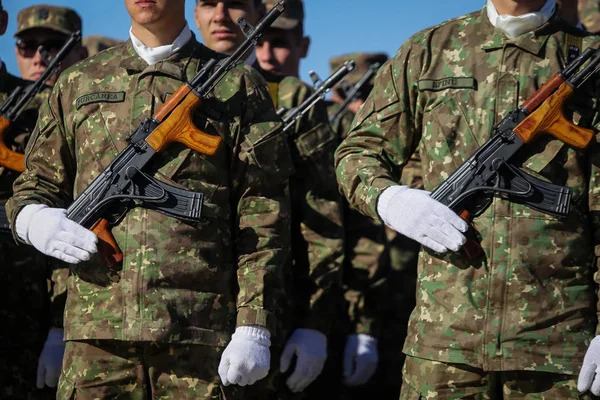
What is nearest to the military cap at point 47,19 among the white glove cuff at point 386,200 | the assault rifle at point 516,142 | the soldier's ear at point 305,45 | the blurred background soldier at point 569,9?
the soldier's ear at point 305,45

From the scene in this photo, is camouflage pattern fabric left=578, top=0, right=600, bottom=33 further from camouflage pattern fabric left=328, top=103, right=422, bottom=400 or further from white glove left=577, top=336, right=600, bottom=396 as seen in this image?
white glove left=577, top=336, right=600, bottom=396

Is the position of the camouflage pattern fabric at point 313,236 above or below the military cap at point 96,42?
below

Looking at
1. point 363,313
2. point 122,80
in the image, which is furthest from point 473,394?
point 363,313

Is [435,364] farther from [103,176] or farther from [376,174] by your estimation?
[103,176]

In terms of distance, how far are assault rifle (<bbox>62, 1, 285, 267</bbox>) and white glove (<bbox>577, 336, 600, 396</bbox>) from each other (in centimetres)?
167

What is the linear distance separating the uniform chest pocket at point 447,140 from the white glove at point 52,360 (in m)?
2.13

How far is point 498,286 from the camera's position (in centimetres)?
383

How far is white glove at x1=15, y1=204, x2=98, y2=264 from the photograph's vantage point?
4.14m

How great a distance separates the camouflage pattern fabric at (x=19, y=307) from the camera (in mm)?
5672

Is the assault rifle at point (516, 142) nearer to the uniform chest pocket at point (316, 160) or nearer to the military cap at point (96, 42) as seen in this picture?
the uniform chest pocket at point (316, 160)

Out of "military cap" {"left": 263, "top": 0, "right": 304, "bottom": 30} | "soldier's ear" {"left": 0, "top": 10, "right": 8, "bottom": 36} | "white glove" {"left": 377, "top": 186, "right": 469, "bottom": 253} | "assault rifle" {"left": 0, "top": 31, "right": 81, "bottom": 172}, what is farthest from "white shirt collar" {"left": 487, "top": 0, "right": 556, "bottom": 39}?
"soldier's ear" {"left": 0, "top": 10, "right": 8, "bottom": 36}

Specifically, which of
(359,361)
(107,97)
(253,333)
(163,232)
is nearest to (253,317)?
(253,333)

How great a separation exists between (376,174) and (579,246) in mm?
867

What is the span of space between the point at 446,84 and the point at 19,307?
9.95 ft
